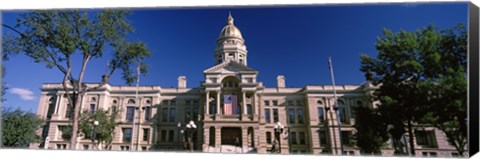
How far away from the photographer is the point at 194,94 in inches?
826

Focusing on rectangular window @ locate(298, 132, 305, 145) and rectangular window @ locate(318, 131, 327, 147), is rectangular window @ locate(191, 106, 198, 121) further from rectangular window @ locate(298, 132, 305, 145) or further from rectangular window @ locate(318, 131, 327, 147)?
rectangular window @ locate(318, 131, 327, 147)

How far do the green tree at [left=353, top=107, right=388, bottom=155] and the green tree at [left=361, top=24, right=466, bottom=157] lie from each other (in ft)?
1.41

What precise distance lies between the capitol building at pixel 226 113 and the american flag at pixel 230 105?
0.23ft

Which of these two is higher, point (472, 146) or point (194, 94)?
point (194, 94)

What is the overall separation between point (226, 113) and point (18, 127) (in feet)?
37.8

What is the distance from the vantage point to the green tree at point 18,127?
13.3 metres

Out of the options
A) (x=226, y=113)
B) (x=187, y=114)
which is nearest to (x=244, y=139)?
(x=226, y=113)

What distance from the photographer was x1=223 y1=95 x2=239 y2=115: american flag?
60.7 feet

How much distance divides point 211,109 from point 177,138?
327 cm

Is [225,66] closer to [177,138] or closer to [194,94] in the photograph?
[194,94]

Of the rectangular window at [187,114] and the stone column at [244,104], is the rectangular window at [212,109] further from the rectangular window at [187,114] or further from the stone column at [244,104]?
the stone column at [244,104]

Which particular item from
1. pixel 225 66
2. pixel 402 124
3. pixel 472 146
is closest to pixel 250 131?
pixel 225 66

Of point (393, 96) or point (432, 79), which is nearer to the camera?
point (432, 79)

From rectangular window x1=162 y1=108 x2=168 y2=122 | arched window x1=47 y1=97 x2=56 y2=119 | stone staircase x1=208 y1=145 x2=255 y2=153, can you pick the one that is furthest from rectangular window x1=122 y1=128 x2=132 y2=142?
stone staircase x1=208 y1=145 x2=255 y2=153
